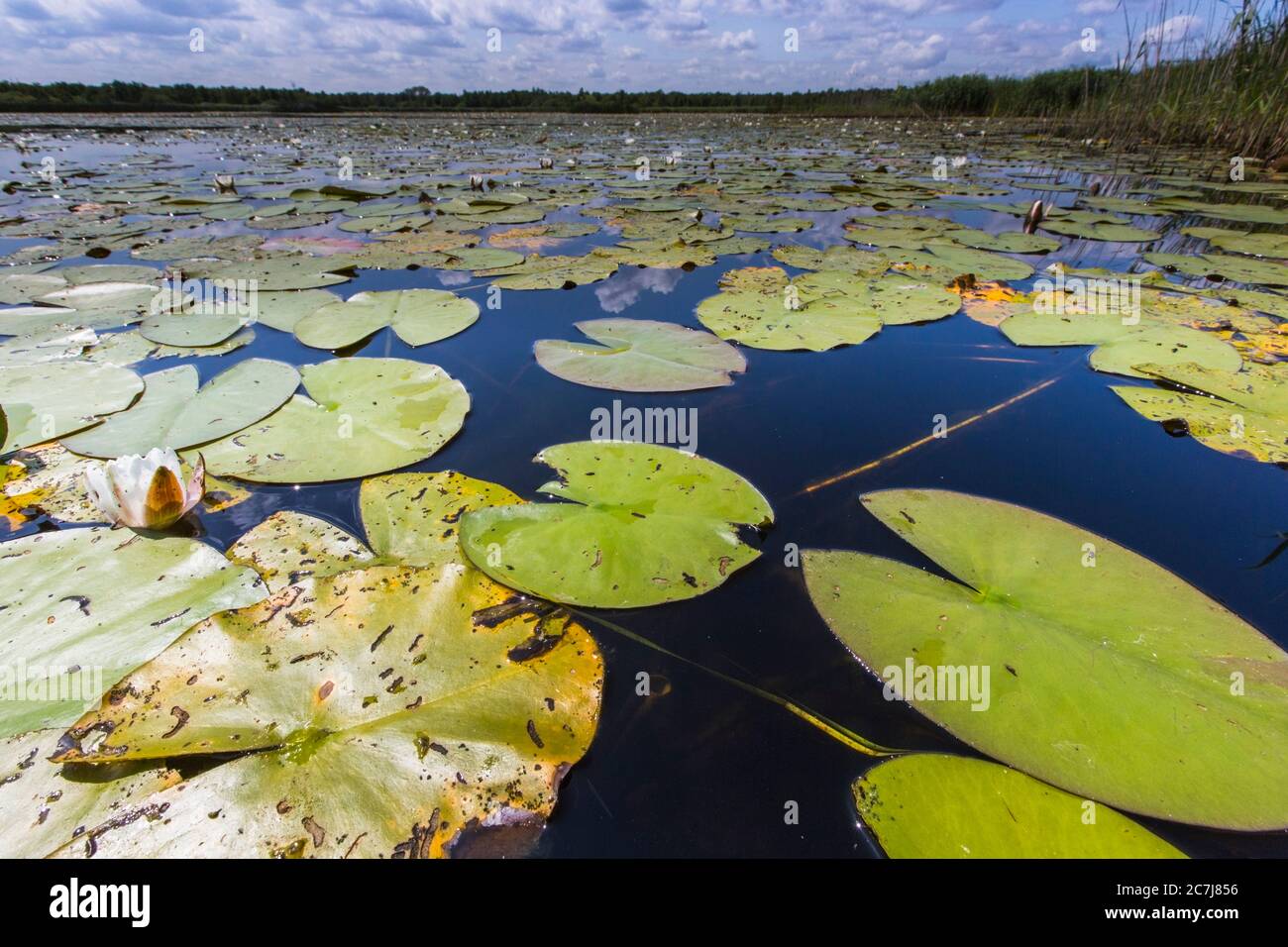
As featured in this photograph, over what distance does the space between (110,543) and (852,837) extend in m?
1.93

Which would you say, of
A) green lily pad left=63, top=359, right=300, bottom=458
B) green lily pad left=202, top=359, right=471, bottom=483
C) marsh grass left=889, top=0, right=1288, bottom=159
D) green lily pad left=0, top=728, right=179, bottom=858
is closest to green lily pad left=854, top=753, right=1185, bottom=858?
green lily pad left=0, top=728, right=179, bottom=858

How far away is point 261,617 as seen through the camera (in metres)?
1.20

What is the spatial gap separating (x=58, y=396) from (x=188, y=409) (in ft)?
1.81

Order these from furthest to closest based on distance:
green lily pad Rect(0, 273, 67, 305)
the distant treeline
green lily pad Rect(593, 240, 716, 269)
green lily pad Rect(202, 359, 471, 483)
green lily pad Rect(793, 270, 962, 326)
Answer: the distant treeline < green lily pad Rect(593, 240, 716, 269) < green lily pad Rect(0, 273, 67, 305) < green lily pad Rect(793, 270, 962, 326) < green lily pad Rect(202, 359, 471, 483)

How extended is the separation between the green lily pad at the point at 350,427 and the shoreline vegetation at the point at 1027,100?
12.1m

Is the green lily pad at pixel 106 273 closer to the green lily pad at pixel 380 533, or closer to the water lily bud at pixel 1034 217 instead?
the green lily pad at pixel 380 533

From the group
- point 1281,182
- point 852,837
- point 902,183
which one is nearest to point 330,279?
point 852,837

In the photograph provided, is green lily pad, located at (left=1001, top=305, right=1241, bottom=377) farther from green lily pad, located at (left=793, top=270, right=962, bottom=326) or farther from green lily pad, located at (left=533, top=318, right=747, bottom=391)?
green lily pad, located at (left=533, top=318, right=747, bottom=391)

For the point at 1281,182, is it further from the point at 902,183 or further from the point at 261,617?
the point at 261,617

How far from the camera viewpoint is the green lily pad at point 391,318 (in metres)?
2.71

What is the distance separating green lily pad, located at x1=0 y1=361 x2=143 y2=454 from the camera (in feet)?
6.13

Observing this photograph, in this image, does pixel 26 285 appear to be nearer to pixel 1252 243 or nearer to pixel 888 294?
pixel 888 294

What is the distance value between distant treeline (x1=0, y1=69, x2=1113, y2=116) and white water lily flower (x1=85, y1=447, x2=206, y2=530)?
22.3 metres

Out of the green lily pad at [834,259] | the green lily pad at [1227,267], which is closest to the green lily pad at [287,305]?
the green lily pad at [834,259]
